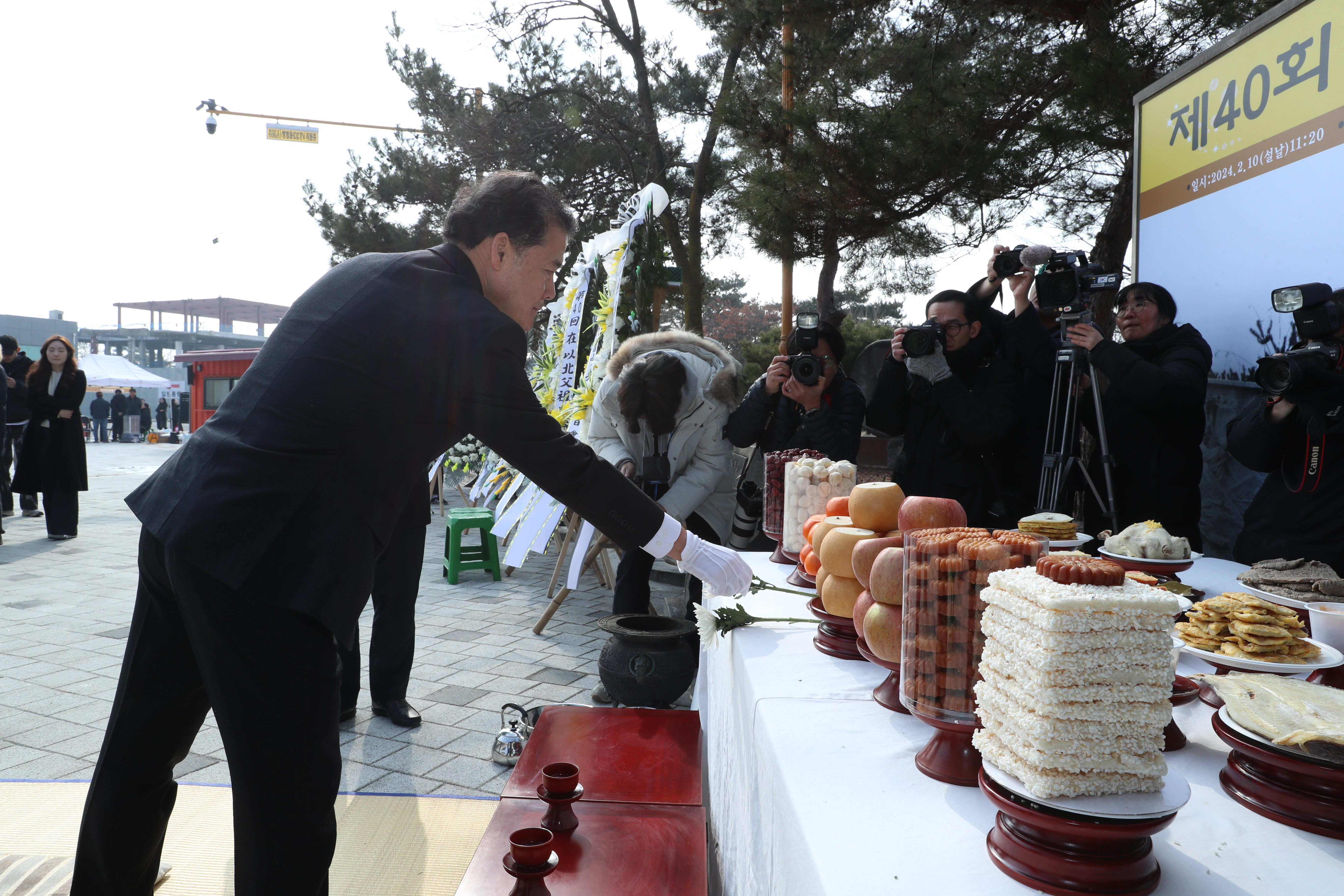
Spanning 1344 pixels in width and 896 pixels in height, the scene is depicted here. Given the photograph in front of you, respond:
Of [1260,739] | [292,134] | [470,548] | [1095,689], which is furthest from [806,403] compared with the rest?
[292,134]

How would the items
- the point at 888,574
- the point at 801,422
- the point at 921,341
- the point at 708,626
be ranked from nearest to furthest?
the point at 888,574 → the point at 708,626 → the point at 921,341 → the point at 801,422

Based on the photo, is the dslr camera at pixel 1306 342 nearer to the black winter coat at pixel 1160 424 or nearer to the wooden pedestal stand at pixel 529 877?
the black winter coat at pixel 1160 424

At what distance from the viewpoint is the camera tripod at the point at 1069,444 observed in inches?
125

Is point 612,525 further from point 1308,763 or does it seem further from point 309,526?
point 1308,763

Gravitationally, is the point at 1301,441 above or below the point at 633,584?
above

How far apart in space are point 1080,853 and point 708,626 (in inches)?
40.9

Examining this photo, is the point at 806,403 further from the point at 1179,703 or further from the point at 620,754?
the point at 1179,703

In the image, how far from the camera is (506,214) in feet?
5.73

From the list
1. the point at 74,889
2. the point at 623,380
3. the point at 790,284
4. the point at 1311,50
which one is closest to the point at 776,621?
the point at 74,889

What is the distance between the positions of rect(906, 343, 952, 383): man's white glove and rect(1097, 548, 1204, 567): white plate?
3.92 feet

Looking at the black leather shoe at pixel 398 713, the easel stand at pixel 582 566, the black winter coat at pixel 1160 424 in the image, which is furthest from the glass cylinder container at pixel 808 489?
the easel stand at pixel 582 566

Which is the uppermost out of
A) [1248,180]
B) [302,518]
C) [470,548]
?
[1248,180]

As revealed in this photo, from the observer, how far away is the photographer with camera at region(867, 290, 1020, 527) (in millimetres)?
3082

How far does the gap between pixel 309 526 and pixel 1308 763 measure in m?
1.44
